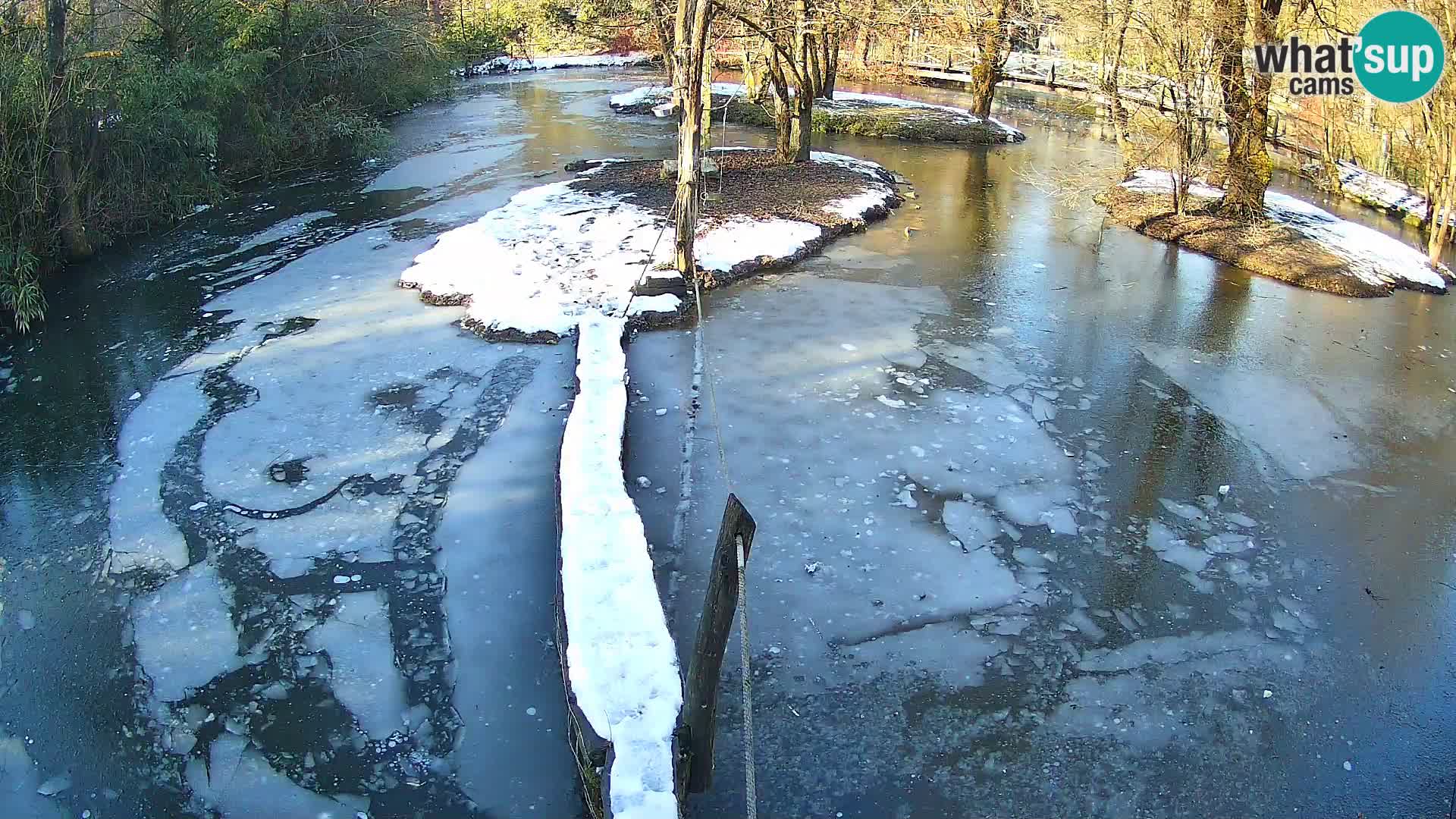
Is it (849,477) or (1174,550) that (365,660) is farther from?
(1174,550)

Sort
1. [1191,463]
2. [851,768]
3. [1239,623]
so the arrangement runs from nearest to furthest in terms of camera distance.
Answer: [851,768] < [1239,623] < [1191,463]

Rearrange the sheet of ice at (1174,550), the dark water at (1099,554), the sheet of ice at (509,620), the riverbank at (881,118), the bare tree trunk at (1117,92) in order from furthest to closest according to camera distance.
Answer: the riverbank at (881,118), the bare tree trunk at (1117,92), the sheet of ice at (1174,550), the dark water at (1099,554), the sheet of ice at (509,620)

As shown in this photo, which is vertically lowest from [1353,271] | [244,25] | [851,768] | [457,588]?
[851,768]

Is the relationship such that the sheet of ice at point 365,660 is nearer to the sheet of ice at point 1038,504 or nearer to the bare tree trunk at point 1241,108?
the sheet of ice at point 1038,504

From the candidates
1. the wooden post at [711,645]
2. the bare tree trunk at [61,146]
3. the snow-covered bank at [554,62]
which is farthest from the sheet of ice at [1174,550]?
the snow-covered bank at [554,62]

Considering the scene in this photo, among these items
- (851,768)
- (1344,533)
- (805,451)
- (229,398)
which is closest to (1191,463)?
(1344,533)

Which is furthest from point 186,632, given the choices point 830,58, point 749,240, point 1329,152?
point 1329,152

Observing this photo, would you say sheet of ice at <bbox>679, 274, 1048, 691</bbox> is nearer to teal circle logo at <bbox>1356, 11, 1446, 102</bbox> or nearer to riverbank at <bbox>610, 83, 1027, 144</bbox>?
teal circle logo at <bbox>1356, 11, 1446, 102</bbox>

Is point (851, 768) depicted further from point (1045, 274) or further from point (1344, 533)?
point (1045, 274)
